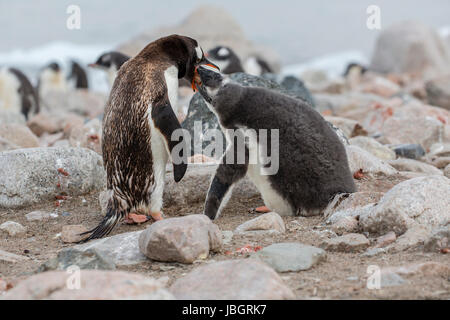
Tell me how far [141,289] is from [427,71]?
28630mm

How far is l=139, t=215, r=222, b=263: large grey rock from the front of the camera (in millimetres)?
3723

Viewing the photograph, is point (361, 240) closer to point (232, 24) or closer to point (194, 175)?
point (194, 175)

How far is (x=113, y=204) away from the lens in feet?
16.3

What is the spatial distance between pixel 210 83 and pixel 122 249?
5.35 ft

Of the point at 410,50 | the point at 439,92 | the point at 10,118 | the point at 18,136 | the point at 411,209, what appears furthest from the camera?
the point at 410,50

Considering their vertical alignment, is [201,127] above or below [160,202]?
above

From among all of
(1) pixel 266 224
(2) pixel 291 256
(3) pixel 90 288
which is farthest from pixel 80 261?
(1) pixel 266 224

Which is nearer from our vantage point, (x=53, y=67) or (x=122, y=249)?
Result: (x=122, y=249)

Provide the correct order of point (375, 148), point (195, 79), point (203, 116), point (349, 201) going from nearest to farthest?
point (349, 201) < point (195, 79) < point (203, 116) < point (375, 148)

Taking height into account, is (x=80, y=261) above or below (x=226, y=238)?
above

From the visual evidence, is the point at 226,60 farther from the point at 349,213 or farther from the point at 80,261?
the point at 80,261

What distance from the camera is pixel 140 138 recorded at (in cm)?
490

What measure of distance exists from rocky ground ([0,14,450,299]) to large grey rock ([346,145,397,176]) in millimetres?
10
